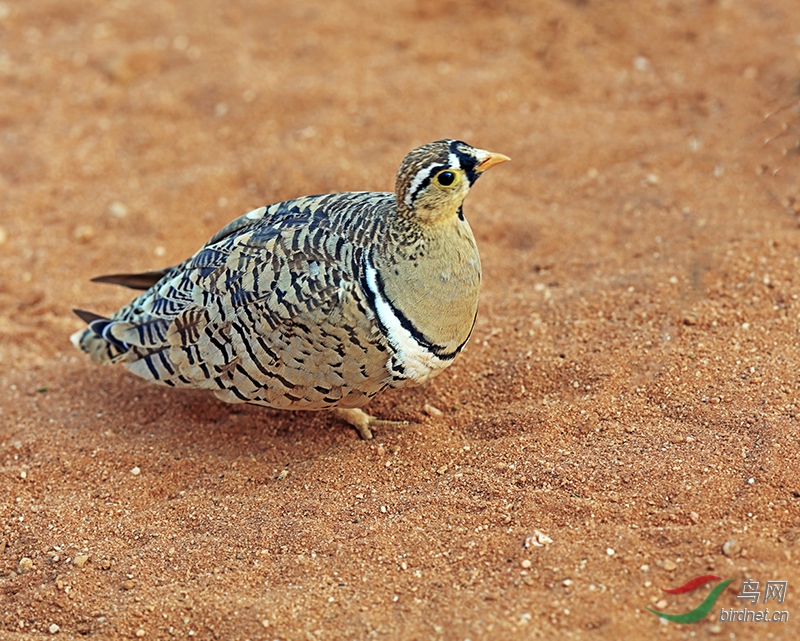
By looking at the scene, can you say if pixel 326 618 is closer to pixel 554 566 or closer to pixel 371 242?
pixel 554 566

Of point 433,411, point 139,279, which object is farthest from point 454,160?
point 139,279

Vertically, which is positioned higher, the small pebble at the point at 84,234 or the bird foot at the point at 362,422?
A: the small pebble at the point at 84,234

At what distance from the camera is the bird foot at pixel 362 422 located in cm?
434

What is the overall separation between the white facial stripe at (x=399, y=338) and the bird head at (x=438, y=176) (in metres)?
0.34

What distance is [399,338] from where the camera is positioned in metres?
3.76

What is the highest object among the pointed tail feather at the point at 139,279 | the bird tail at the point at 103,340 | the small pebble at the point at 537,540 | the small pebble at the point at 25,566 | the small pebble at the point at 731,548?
the pointed tail feather at the point at 139,279

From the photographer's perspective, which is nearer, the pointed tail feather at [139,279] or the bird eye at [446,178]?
the bird eye at [446,178]

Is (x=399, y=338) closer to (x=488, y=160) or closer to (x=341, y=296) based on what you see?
(x=341, y=296)

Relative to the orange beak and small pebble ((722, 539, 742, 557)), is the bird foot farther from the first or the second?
small pebble ((722, 539, 742, 557))

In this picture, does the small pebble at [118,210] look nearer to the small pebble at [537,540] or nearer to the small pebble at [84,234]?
the small pebble at [84,234]

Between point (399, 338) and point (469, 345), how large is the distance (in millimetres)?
1092

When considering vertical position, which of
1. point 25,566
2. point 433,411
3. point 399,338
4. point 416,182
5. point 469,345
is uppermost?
point 416,182

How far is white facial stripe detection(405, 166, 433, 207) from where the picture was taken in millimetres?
3621

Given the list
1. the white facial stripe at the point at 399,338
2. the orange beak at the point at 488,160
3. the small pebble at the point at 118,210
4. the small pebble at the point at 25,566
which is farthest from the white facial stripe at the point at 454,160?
the small pebble at the point at 118,210
